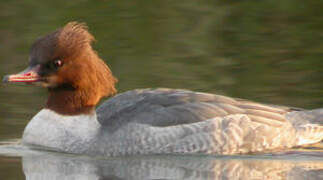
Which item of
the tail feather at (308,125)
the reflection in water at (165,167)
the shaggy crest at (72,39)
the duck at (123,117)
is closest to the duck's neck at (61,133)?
the duck at (123,117)

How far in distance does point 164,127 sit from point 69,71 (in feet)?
3.82

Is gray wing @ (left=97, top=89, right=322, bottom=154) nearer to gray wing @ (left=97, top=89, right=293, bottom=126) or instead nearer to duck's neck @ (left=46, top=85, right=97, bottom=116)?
gray wing @ (left=97, top=89, right=293, bottom=126)

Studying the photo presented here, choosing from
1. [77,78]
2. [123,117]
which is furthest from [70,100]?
[123,117]

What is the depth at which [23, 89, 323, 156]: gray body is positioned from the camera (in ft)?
33.2

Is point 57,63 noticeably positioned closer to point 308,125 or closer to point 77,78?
point 77,78

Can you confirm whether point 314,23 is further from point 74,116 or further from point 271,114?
point 74,116

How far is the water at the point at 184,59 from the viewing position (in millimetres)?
9586

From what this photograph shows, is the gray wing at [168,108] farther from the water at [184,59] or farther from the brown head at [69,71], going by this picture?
the water at [184,59]

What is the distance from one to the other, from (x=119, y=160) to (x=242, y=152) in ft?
4.48

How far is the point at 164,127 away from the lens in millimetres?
10227

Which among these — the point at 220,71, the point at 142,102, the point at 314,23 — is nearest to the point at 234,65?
the point at 220,71

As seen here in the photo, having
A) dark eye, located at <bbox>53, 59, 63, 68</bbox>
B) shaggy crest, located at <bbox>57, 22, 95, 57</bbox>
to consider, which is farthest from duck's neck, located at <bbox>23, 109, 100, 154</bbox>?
shaggy crest, located at <bbox>57, 22, 95, 57</bbox>

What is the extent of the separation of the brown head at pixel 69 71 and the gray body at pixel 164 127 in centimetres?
16

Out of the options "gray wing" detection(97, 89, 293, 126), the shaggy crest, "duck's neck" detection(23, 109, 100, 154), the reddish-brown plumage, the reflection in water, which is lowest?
the reflection in water
